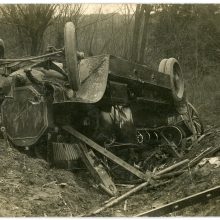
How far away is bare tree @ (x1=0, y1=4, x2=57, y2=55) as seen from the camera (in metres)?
7.70

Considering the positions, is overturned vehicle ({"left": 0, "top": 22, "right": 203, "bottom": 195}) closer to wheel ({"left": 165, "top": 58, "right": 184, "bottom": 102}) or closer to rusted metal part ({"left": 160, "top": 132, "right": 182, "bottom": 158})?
rusted metal part ({"left": 160, "top": 132, "right": 182, "bottom": 158})

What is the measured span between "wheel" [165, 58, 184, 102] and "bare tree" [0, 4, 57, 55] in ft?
7.25

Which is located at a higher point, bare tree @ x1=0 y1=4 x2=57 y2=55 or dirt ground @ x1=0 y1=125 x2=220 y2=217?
bare tree @ x1=0 y1=4 x2=57 y2=55

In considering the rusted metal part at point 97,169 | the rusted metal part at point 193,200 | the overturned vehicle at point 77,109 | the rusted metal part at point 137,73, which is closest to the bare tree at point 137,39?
the rusted metal part at point 137,73

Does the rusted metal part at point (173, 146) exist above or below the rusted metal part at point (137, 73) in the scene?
below

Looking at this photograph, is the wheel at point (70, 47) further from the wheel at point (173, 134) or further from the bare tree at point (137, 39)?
the bare tree at point (137, 39)

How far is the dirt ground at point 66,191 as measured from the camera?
4333 millimetres

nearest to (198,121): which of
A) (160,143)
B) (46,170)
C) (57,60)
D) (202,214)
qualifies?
(160,143)

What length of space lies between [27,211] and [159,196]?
157cm

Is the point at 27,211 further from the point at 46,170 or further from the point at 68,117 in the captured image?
the point at 68,117

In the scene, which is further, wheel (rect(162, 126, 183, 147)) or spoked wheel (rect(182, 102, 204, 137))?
spoked wheel (rect(182, 102, 204, 137))

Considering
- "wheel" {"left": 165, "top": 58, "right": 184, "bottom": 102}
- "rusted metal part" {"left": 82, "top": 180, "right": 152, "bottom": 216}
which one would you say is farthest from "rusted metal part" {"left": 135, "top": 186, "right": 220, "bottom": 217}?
"wheel" {"left": 165, "top": 58, "right": 184, "bottom": 102}

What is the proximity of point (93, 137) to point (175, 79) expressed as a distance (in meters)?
2.56

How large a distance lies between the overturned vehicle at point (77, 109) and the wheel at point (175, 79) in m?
1.04
